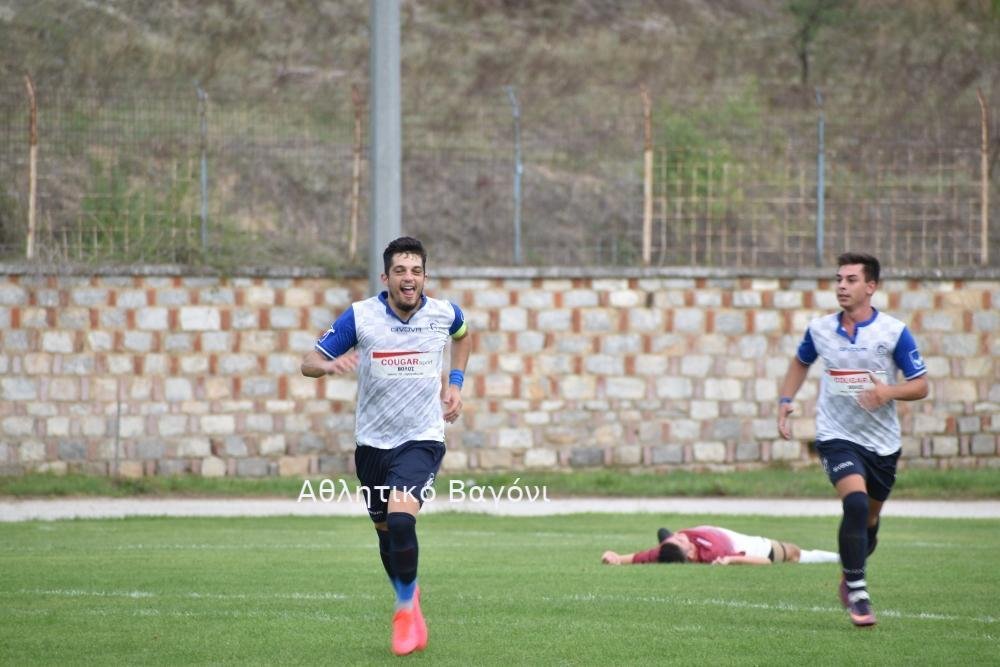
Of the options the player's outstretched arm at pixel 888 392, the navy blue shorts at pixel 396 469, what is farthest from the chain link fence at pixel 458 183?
the navy blue shorts at pixel 396 469

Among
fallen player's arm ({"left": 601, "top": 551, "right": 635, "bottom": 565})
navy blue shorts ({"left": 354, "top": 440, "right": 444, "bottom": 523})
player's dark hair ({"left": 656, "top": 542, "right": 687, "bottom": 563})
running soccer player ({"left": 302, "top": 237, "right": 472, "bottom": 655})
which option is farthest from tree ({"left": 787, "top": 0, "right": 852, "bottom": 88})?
navy blue shorts ({"left": 354, "top": 440, "right": 444, "bottom": 523})

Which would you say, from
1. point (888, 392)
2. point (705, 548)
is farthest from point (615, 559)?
point (888, 392)

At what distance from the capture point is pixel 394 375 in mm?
8344

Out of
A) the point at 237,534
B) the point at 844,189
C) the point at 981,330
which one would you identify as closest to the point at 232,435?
the point at 237,534

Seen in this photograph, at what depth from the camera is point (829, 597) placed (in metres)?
9.91

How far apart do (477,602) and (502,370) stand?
35.2 ft

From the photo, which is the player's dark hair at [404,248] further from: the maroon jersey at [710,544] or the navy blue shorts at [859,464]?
the maroon jersey at [710,544]

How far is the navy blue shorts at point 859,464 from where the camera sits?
29.8 ft

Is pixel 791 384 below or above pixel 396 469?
above

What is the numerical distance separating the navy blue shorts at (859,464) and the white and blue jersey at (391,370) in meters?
2.51

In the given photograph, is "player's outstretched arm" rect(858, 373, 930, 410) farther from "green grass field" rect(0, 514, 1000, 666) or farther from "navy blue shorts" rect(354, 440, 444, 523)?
"navy blue shorts" rect(354, 440, 444, 523)

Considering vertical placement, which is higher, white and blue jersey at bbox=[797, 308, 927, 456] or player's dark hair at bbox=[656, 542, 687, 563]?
white and blue jersey at bbox=[797, 308, 927, 456]

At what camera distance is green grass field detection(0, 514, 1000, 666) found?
25.0 ft

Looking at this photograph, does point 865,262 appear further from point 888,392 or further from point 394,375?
point 394,375
